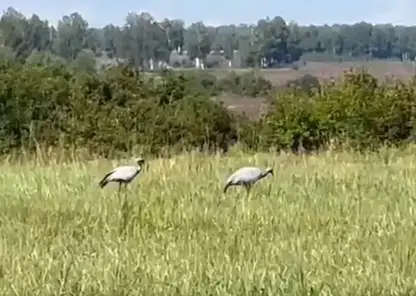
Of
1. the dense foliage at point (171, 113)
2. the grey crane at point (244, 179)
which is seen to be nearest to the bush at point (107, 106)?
the dense foliage at point (171, 113)

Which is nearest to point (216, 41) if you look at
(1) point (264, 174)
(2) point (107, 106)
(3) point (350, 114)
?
(2) point (107, 106)

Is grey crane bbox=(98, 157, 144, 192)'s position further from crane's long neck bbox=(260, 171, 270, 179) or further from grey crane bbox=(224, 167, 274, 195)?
crane's long neck bbox=(260, 171, 270, 179)

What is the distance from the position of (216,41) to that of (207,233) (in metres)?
84.6

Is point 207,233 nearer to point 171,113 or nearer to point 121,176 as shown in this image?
point 121,176

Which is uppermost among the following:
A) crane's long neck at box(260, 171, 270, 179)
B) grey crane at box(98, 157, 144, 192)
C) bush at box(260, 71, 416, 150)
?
grey crane at box(98, 157, 144, 192)

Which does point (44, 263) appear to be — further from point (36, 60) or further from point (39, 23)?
point (39, 23)

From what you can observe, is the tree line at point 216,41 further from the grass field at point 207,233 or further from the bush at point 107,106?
the grass field at point 207,233

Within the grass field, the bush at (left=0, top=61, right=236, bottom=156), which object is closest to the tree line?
the bush at (left=0, top=61, right=236, bottom=156)

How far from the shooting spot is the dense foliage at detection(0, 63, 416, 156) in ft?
57.6

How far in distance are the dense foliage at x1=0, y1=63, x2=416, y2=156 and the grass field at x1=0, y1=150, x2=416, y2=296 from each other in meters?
6.44

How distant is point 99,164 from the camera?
8.63m

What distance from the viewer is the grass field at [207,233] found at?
3.88 m

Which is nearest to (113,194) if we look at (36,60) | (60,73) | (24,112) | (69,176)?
(69,176)

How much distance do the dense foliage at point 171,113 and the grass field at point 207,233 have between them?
644 cm
